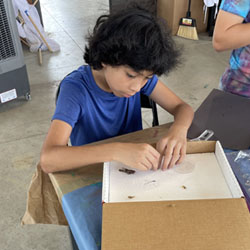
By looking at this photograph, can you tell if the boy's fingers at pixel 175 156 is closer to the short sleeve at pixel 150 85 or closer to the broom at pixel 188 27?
the short sleeve at pixel 150 85

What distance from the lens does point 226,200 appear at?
643 millimetres

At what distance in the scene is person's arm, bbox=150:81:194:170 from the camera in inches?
32.5

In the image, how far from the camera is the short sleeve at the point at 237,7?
3.67 feet

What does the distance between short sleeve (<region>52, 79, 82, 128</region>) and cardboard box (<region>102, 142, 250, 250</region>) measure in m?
0.39

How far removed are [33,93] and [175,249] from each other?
262cm

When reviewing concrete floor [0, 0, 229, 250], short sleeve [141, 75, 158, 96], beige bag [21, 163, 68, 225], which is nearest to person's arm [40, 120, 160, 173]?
beige bag [21, 163, 68, 225]

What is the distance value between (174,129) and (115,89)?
0.76 ft

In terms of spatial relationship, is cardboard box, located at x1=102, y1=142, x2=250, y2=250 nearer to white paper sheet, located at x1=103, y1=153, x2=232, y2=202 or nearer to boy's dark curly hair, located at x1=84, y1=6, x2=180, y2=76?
white paper sheet, located at x1=103, y1=153, x2=232, y2=202

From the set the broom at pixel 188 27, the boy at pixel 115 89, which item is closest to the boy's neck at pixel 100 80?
the boy at pixel 115 89

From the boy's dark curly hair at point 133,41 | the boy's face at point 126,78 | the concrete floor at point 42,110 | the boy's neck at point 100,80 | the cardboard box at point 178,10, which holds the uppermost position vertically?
the boy's dark curly hair at point 133,41

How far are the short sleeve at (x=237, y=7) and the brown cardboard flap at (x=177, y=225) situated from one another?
78cm

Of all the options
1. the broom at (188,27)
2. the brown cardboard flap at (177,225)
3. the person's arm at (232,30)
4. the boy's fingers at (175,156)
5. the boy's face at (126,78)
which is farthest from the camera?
the broom at (188,27)

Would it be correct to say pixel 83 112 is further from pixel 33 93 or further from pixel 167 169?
pixel 33 93

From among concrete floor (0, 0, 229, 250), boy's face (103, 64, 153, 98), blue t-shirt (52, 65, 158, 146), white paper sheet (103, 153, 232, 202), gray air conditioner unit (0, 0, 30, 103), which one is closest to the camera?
white paper sheet (103, 153, 232, 202)
